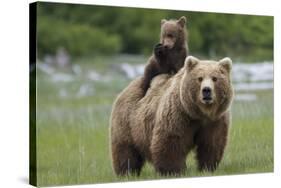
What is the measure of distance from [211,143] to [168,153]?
0.64m

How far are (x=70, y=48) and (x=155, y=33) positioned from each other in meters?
1.78

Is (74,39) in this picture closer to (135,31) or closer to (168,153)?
(135,31)

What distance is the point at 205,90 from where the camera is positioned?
8.65 m

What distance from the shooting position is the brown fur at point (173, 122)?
8.83m

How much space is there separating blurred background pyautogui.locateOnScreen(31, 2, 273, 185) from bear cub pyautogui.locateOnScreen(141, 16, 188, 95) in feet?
1.62

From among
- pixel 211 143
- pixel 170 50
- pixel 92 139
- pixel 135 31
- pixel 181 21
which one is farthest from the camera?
pixel 135 31

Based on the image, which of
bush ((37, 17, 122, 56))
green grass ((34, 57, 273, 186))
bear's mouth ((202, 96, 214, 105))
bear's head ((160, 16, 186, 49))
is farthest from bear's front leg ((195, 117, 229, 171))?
bush ((37, 17, 122, 56))

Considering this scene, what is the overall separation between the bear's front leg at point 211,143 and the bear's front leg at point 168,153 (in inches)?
11.4

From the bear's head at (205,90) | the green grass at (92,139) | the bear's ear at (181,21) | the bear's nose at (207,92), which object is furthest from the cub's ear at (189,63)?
the green grass at (92,139)

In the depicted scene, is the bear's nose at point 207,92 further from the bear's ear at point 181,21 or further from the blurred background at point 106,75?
the bear's ear at point 181,21

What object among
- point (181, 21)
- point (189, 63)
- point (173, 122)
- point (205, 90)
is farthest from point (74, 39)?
point (205, 90)

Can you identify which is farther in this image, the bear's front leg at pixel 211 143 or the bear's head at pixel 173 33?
the bear's head at pixel 173 33

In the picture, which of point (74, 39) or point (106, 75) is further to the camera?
point (106, 75)

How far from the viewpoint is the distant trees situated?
30.0 feet
